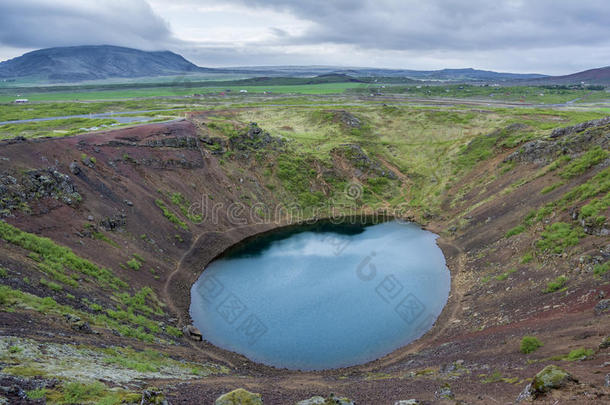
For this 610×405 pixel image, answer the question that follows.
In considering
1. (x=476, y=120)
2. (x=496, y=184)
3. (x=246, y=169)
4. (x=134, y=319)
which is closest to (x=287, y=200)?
(x=246, y=169)

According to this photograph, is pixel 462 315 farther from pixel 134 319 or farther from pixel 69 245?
pixel 69 245

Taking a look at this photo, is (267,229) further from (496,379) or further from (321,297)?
(496,379)

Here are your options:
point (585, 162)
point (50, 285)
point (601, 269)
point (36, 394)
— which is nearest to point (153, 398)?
point (36, 394)

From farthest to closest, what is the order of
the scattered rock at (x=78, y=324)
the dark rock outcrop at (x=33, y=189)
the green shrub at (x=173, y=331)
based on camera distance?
the dark rock outcrop at (x=33, y=189)
the green shrub at (x=173, y=331)
the scattered rock at (x=78, y=324)

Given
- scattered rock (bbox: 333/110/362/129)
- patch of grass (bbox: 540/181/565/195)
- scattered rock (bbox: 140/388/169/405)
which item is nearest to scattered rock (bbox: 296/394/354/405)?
scattered rock (bbox: 140/388/169/405)

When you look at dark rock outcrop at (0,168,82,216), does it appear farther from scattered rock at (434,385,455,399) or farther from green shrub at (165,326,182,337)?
scattered rock at (434,385,455,399)

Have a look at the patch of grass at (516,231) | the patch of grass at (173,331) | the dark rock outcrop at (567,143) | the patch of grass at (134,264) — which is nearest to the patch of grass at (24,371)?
the patch of grass at (173,331)

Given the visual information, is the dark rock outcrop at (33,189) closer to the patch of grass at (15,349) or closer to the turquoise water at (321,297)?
the turquoise water at (321,297)
